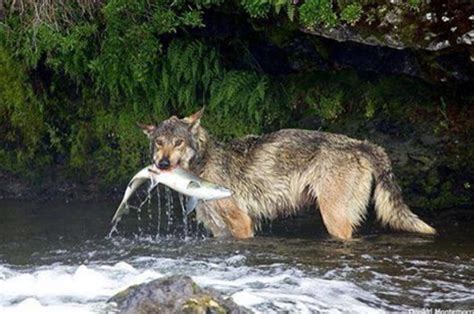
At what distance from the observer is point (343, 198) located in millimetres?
11688

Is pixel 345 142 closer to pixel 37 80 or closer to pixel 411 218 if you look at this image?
pixel 411 218

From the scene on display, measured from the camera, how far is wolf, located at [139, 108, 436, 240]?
38.4 feet

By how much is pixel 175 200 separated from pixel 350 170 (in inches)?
130

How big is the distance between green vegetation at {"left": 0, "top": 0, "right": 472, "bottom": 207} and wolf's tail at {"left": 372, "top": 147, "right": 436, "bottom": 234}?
5.15 ft

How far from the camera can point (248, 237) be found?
11.9m

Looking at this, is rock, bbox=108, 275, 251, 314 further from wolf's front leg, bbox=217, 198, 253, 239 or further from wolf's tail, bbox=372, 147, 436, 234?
wolf's tail, bbox=372, 147, 436, 234

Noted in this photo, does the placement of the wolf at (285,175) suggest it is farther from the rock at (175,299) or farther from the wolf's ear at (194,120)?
the rock at (175,299)

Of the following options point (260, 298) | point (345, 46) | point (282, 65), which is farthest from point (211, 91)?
point (260, 298)

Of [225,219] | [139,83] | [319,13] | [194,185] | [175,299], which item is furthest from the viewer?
[139,83]

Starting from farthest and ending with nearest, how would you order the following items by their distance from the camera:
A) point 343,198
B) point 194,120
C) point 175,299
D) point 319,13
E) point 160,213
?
point 160,213
point 194,120
point 343,198
point 319,13
point 175,299

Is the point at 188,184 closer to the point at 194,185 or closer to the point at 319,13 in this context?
the point at 194,185

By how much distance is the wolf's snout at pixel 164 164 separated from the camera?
11303mm

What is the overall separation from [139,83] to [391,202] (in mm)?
4251

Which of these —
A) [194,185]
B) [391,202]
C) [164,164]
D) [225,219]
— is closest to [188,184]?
[194,185]
